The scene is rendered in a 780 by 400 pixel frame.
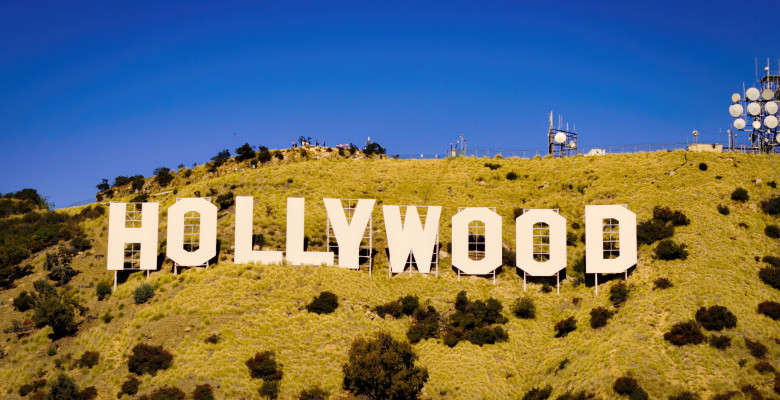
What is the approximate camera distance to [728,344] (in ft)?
142

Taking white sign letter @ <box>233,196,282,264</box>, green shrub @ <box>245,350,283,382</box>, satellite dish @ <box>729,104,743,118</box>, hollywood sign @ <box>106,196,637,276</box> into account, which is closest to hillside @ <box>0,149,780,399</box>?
green shrub @ <box>245,350,283,382</box>

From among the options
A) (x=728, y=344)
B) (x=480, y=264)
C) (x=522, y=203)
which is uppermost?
(x=522, y=203)

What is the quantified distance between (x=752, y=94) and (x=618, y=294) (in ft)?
119

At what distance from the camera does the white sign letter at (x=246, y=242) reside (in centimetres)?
5662

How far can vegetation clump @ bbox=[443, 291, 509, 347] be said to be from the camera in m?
49.5

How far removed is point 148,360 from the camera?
148 feet

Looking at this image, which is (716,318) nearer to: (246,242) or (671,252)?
(671,252)

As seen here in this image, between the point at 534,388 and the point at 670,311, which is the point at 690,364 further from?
the point at 534,388

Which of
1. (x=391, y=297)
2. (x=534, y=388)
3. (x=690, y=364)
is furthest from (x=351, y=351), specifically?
(x=690, y=364)

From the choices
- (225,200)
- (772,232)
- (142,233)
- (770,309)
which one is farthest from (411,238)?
(772,232)

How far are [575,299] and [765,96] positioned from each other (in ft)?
123

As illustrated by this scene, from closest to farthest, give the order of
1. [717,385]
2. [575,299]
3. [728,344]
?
1. [717,385]
2. [728,344]
3. [575,299]

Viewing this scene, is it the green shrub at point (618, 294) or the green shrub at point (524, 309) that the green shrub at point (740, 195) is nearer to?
the green shrub at point (618, 294)

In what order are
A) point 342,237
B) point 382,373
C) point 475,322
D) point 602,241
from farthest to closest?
point 342,237 < point 602,241 < point 475,322 < point 382,373
